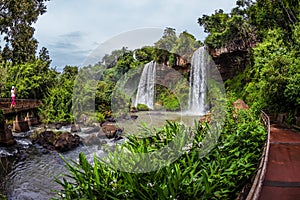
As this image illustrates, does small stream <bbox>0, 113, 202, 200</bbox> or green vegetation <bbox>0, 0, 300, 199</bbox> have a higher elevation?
green vegetation <bbox>0, 0, 300, 199</bbox>

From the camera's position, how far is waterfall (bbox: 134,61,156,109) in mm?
21527

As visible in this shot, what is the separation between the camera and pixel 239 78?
2073 cm

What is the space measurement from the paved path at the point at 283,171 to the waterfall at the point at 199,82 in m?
13.7

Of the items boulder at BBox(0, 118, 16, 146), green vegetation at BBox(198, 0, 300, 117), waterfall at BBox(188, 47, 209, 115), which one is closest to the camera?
green vegetation at BBox(198, 0, 300, 117)

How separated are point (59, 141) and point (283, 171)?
987 cm

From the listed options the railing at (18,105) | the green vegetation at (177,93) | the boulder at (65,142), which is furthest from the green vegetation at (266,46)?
the railing at (18,105)

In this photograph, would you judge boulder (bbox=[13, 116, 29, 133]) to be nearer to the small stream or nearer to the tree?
the small stream

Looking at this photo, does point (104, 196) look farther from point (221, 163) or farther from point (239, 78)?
point (239, 78)

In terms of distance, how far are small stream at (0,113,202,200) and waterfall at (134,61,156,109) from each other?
8942 mm

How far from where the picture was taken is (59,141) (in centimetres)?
1217

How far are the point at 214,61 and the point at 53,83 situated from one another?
44.1ft

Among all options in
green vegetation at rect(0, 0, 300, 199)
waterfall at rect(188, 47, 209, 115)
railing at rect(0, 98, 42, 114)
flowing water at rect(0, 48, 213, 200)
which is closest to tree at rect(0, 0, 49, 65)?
green vegetation at rect(0, 0, 300, 199)

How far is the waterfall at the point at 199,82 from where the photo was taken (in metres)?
20.8

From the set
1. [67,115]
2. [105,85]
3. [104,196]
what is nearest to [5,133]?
[105,85]
